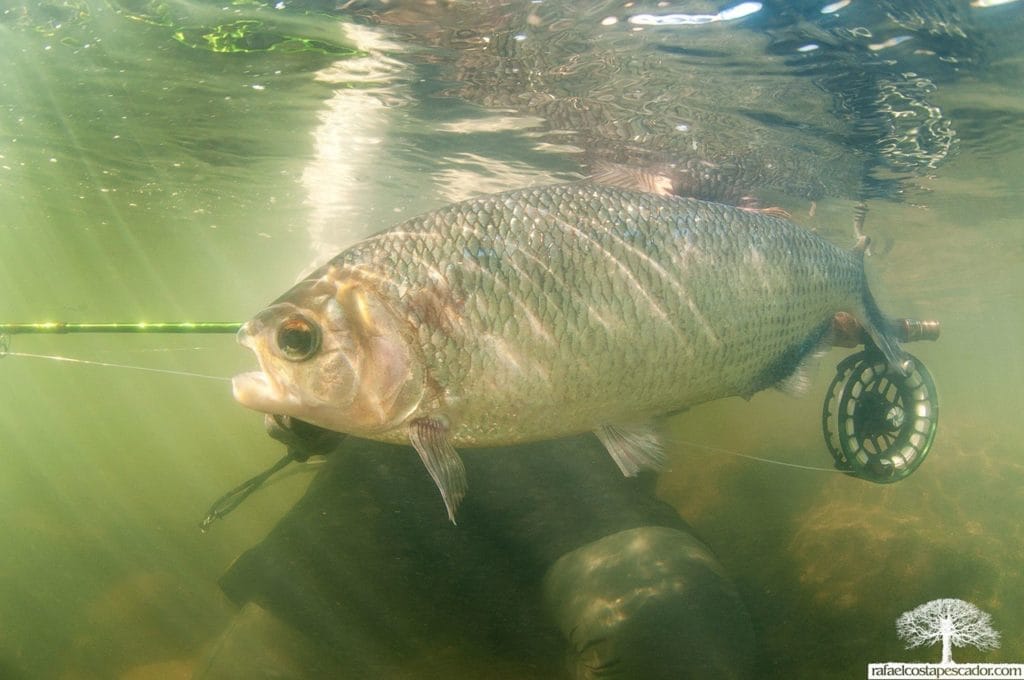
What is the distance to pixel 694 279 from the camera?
3.04 metres

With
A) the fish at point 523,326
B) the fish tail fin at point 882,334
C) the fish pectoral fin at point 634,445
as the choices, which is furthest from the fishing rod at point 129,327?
the fish tail fin at point 882,334

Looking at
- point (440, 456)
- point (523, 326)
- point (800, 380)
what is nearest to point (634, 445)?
point (523, 326)

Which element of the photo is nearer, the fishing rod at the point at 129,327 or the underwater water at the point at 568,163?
the fishing rod at the point at 129,327

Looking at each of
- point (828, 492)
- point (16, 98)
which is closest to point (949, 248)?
point (828, 492)

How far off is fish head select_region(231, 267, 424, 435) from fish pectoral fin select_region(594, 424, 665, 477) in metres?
1.13

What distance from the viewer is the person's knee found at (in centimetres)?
412

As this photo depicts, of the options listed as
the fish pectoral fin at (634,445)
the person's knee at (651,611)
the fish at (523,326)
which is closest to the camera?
the fish at (523,326)

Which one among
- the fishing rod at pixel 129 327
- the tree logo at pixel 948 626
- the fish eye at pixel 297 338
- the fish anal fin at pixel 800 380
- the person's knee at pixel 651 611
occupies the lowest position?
the tree logo at pixel 948 626

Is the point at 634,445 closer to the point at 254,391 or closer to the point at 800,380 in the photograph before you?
the point at 800,380

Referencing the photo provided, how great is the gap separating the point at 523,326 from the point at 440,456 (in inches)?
30.0

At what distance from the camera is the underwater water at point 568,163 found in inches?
241

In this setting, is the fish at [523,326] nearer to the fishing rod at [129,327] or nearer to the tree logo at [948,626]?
the fishing rod at [129,327]

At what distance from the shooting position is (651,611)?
4305mm

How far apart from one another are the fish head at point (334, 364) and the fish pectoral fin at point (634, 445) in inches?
44.6
